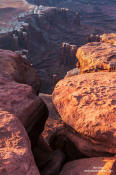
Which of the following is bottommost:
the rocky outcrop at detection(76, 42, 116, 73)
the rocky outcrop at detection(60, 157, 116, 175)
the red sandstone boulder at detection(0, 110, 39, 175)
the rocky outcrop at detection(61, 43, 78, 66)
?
the rocky outcrop at detection(61, 43, 78, 66)

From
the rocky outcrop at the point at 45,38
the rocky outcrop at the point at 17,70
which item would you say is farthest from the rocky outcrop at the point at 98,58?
the rocky outcrop at the point at 45,38

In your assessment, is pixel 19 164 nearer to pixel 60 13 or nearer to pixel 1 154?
pixel 1 154

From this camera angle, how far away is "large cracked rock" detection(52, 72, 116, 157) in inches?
92.3

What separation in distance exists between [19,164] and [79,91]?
4.78ft

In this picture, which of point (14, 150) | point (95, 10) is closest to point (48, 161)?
point (14, 150)

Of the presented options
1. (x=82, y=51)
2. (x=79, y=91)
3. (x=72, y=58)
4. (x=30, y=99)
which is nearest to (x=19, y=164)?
(x=30, y=99)

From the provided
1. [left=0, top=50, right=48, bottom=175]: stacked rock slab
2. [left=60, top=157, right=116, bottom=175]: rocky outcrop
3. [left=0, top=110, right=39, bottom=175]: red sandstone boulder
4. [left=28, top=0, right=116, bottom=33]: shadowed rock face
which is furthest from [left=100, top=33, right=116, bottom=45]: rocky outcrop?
[left=28, top=0, right=116, bottom=33]: shadowed rock face

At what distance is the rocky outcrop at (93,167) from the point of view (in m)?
2.04

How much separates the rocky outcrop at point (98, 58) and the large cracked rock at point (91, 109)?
1.60 ft

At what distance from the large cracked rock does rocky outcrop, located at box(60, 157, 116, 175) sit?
172 millimetres

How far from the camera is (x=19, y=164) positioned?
1.76 m

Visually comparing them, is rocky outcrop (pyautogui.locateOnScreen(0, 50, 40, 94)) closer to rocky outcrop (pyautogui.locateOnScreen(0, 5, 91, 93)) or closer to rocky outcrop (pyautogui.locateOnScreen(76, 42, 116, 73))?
rocky outcrop (pyautogui.locateOnScreen(76, 42, 116, 73))

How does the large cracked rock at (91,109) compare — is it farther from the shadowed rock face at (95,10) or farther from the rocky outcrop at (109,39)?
the shadowed rock face at (95,10)

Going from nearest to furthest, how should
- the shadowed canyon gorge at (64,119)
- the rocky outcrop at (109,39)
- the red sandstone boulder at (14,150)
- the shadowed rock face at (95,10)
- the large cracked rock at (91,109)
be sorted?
the red sandstone boulder at (14,150), the shadowed canyon gorge at (64,119), the large cracked rock at (91,109), the rocky outcrop at (109,39), the shadowed rock face at (95,10)
